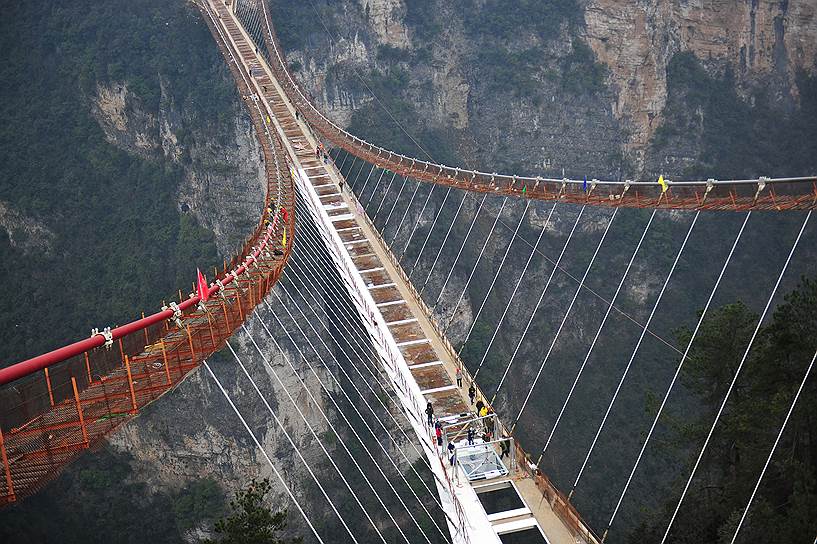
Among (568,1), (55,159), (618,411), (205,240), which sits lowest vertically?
(618,411)

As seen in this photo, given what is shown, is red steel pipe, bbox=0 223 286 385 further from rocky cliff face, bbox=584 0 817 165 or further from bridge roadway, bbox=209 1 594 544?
rocky cliff face, bbox=584 0 817 165

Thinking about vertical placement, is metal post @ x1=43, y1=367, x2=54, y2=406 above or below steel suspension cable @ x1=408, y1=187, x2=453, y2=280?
above

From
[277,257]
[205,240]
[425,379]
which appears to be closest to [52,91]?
[205,240]

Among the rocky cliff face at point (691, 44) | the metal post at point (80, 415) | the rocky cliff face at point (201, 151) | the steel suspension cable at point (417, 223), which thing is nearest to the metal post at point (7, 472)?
the metal post at point (80, 415)

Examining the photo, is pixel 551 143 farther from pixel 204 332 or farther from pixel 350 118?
pixel 204 332

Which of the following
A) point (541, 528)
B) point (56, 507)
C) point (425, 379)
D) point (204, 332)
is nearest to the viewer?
point (541, 528)

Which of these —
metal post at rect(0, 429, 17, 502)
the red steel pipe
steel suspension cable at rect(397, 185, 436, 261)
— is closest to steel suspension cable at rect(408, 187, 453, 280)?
steel suspension cable at rect(397, 185, 436, 261)
